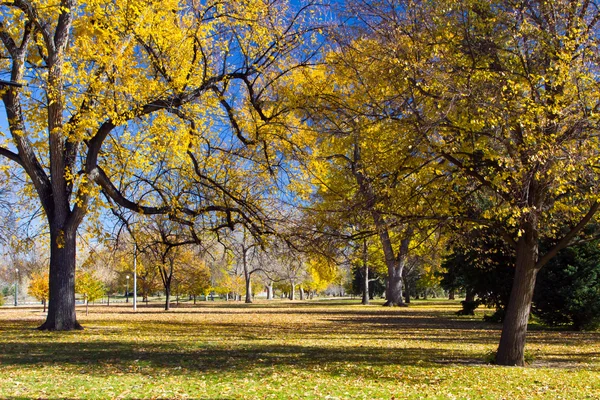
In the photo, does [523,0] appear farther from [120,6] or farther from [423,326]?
[423,326]

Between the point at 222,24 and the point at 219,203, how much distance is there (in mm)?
4833

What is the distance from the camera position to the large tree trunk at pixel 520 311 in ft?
34.7

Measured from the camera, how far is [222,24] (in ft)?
45.6

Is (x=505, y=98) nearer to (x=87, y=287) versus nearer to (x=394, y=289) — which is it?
(x=87, y=287)

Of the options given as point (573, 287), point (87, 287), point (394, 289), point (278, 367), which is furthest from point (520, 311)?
point (394, 289)

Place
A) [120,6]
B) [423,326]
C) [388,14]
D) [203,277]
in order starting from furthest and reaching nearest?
[203,277] < [423,326] < [120,6] < [388,14]

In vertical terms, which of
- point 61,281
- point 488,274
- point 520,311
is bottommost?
point 520,311

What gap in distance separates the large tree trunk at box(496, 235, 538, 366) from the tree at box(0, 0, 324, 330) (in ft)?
20.5

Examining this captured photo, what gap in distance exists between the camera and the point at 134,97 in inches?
501

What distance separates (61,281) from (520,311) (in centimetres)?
1154

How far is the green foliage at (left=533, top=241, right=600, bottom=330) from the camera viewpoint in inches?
721

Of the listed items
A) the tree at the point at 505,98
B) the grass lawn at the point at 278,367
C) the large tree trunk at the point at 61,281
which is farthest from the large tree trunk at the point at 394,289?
the tree at the point at 505,98

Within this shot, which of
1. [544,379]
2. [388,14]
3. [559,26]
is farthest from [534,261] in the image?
[388,14]

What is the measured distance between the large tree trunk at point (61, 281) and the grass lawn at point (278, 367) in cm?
74
